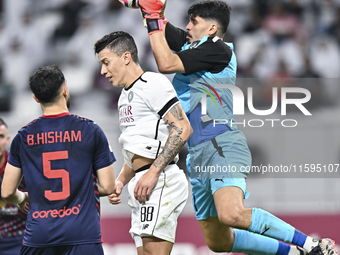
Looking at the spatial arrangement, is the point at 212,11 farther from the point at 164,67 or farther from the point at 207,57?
the point at 164,67

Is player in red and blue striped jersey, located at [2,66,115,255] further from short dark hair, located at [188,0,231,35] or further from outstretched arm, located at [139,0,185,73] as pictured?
short dark hair, located at [188,0,231,35]

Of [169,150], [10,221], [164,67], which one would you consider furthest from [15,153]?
[10,221]

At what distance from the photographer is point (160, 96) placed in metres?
3.72

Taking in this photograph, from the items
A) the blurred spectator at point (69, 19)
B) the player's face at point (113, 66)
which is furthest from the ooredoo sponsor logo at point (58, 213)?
the blurred spectator at point (69, 19)

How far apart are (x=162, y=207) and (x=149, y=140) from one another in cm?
53

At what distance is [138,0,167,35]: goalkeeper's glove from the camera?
4.01 meters

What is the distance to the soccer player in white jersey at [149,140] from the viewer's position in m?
3.71

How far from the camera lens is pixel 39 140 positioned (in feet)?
11.0

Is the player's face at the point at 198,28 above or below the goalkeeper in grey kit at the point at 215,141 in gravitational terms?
above

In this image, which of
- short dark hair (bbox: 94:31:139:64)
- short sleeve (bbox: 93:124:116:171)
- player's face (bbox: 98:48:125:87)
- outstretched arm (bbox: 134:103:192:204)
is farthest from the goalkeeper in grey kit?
short sleeve (bbox: 93:124:116:171)

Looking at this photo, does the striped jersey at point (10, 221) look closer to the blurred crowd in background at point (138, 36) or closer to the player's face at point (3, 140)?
the player's face at point (3, 140)

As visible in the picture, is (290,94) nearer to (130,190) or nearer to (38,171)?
(130,190)

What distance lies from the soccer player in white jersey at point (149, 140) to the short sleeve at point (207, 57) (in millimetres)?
392

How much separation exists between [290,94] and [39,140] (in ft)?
18.5
